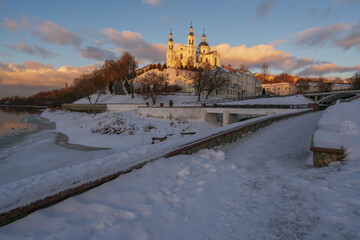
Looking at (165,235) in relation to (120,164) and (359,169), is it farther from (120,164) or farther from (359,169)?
(359,169)

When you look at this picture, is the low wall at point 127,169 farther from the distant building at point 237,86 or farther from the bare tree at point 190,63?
the bare tree at point 190,63

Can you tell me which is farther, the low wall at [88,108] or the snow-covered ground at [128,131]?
the low wall at [88,108]

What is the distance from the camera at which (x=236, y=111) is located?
29.5m

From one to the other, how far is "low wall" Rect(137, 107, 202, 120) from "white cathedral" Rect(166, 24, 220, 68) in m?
87.1

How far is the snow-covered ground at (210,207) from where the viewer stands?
2600 mm

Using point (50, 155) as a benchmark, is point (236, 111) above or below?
above

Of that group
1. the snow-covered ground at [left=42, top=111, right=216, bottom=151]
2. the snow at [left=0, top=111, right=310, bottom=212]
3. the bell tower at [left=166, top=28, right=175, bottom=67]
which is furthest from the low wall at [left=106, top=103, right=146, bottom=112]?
the bell tower at [left=166, top=28, right=175, bottom=67]

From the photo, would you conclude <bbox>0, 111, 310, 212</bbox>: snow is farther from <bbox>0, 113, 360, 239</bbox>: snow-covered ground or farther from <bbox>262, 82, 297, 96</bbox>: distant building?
<bbox>262, 82, 297, 96</bbox>: distant building

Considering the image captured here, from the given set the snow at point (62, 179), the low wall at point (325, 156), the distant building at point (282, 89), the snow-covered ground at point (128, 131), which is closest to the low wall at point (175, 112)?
the snow-covered ground at point (128, 131)

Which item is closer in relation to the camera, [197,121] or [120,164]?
[120,164]

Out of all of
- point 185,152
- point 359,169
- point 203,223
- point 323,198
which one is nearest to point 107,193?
point 203,223

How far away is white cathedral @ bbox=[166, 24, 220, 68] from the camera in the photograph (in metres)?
119

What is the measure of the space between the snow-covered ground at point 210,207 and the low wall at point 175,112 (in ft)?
87.0

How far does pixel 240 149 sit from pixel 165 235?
588cm
